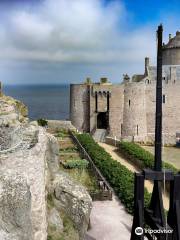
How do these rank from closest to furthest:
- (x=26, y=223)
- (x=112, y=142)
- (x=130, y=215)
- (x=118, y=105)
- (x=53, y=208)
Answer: (x=26, y=223)
(x=53, y=208)
(x=130, y=215)
(x=112, y=142)
(x=118, y=105)

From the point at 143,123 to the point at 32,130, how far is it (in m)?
30.1

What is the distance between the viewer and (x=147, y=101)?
4259 cm

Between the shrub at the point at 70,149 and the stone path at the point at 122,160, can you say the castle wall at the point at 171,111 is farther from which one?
the shrub at the point at 70,149

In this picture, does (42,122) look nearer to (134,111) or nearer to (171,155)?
(134,111)

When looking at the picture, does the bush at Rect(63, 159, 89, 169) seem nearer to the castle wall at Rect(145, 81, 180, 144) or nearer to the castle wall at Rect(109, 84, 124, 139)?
the castle wall at Rect(109, 84, 124, 139)

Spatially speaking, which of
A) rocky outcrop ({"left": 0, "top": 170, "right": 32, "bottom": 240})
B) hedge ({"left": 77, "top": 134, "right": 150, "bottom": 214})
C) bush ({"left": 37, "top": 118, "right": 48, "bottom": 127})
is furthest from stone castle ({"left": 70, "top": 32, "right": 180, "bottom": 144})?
rocky outcrop ({"left": 0, "top": 170, "right": 32, "bottom": 240})

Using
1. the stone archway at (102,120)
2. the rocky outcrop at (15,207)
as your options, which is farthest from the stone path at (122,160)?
the rocky outcrop at (15,207)

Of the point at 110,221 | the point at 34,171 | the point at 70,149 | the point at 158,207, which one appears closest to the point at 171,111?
the point at 70,149

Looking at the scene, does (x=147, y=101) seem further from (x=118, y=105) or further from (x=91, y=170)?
(x=91, y=170)

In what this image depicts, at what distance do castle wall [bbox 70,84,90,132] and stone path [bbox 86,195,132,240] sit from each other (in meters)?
23.2

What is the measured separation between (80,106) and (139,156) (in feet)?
46.8

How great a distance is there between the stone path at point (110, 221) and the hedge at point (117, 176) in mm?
455

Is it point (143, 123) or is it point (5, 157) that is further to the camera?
point (143, 123)

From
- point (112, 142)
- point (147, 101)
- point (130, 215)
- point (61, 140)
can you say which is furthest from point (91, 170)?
point (147, 101)
